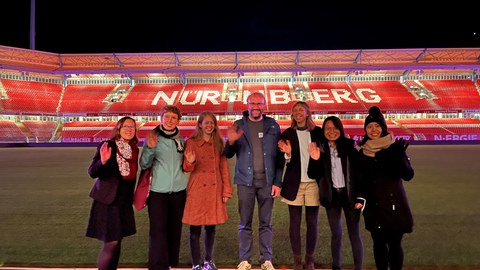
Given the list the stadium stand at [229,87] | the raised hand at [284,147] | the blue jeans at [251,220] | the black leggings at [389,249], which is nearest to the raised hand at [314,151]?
the raised hand at [284,147]

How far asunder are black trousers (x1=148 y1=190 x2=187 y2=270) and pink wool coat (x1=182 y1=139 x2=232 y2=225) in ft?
0.41

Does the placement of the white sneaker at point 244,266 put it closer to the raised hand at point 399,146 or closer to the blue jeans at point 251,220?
the blue jeans at point 251,220

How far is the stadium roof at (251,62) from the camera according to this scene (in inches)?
1631

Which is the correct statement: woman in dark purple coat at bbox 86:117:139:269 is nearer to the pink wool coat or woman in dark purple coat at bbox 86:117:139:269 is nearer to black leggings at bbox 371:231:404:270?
the pink wool coat

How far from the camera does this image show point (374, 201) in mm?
3959

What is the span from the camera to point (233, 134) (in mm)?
4570

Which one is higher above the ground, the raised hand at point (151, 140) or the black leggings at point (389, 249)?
the raised hand at point (151, 140)

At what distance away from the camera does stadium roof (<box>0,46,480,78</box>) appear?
4144 cm

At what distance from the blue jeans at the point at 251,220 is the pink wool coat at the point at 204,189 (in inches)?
11.2

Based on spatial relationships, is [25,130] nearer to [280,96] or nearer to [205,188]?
[280,96]

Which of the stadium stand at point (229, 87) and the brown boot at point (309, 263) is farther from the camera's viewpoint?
the stadium stand at point (229, 87)

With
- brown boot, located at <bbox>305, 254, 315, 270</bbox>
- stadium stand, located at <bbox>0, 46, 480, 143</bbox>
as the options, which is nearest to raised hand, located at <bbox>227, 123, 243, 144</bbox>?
brown boot, located at <bbox>305, 254, 315, 270</bbox>

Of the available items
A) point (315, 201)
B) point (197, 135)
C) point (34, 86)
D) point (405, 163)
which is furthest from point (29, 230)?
point (34, 86)

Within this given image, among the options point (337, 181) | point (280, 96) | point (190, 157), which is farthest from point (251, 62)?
point (190, 157)
